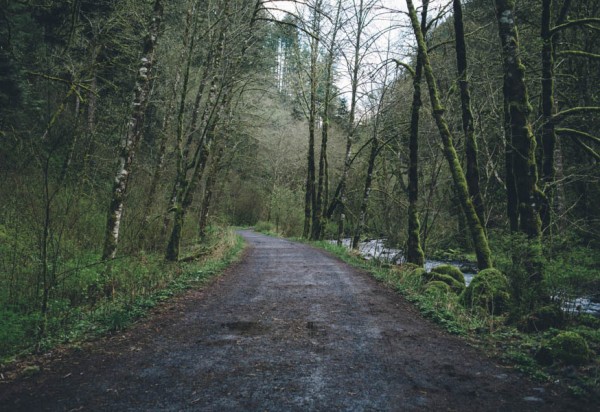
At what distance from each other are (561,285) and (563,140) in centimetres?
1020

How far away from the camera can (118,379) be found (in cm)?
402

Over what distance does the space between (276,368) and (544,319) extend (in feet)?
15.3

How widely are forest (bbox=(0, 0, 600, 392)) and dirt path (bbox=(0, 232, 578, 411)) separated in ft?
3.45

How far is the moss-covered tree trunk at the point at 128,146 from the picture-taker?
8.41 metres

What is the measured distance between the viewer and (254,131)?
23.9 metres

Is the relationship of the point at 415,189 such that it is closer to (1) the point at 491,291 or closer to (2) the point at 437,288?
(2) the point at 437,288

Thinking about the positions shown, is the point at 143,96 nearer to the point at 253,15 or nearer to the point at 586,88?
Answer: the point at 253,15

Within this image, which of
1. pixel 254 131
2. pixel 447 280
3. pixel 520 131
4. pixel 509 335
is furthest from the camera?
pixel 254 131

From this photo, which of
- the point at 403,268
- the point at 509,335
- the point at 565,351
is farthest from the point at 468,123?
the point at 565,351

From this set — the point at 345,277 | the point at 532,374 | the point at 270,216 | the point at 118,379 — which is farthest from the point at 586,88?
the point at 270,216

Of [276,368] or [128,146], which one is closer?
[276,368]

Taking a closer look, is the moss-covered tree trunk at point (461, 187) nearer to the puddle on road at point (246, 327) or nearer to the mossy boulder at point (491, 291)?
the mossy boulder at point (491, 291)

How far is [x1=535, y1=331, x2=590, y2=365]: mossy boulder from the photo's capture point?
4616mm

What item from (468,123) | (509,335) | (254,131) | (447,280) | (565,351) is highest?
(254,131)
